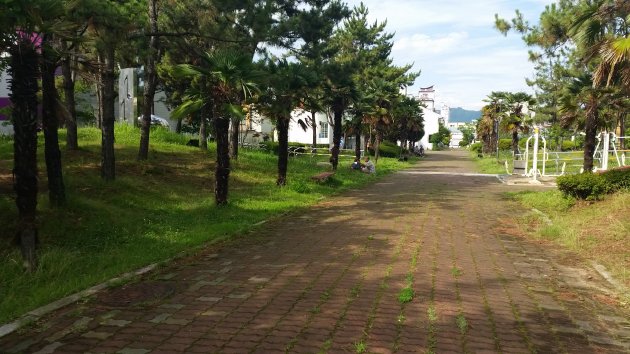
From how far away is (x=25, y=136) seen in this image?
672 cm

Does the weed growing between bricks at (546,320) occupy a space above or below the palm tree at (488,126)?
below

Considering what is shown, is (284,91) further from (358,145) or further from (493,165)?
(493,165)

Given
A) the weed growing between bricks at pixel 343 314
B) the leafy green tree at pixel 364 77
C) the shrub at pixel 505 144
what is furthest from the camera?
the shrub at pixel 505 144

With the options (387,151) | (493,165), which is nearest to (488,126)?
(387,151)

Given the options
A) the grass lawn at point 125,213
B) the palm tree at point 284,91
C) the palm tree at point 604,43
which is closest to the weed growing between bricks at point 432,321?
the grass lawn at point 125,213

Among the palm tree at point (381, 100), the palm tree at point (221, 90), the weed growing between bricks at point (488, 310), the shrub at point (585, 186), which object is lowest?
the weed growing between bricks at point (488, 310)

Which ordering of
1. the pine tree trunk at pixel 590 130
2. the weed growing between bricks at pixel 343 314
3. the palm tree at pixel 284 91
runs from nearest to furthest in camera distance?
1. the weed growing between bricks at pixel 343 314
2. the pine tree trunk at pixel 590 130
3. the palm tree at pixel 284 91

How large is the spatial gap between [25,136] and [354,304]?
5.02 m

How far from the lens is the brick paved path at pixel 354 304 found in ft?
14.4

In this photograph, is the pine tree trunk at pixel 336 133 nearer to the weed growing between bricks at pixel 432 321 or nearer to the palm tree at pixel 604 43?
the palm tree at pixel 604 43

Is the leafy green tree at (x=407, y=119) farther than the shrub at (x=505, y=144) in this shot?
No

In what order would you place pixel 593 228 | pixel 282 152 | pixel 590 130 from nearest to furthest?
1. pixel 593 228
2. pixel 590 130
3. pixel 282 152

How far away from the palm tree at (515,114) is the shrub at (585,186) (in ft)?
93.3

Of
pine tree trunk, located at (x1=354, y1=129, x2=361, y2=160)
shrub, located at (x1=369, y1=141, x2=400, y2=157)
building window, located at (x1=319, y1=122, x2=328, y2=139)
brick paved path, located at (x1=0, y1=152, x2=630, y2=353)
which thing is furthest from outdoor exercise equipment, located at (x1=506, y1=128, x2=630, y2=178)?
building window, located at (x1=319, y1=122, x2=328, y2=139)
